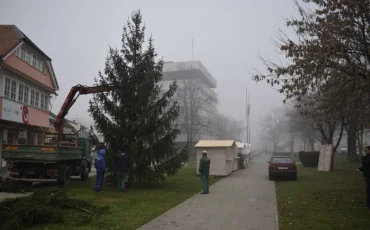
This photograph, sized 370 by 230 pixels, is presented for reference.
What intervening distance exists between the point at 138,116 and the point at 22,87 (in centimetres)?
1319

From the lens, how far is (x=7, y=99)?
2175cm

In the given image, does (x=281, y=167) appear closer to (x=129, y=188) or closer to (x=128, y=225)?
(x=129, y=188)

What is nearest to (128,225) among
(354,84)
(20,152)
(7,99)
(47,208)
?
(47,208)

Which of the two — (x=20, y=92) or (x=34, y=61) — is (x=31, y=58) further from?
(x=20, y=92)

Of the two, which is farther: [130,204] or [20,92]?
[20,92]

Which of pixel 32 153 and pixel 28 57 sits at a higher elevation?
pixel 28 57

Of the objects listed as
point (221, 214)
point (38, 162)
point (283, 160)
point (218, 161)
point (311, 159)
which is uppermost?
point (38, 162)

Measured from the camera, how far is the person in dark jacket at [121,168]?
14398 millimetres

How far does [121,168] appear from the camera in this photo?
14414 mm

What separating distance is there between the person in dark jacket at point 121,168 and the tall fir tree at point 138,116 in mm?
967

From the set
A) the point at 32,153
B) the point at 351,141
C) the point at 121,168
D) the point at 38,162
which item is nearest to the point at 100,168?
the point at 121,168

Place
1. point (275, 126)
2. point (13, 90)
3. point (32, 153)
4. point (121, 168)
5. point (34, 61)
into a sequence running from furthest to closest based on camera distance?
point (275, 126), point (34, 61), point (13, 90), point (121, 168), point (32, 153)

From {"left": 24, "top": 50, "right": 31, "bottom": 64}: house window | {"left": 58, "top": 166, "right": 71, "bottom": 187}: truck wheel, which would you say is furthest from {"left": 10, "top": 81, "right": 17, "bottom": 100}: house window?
{"left": 58, "top": 166, "right": 71, "bottom": 187}: truck wheel

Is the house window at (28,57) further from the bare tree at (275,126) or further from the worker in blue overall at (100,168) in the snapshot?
the bare tree at (275,126)
